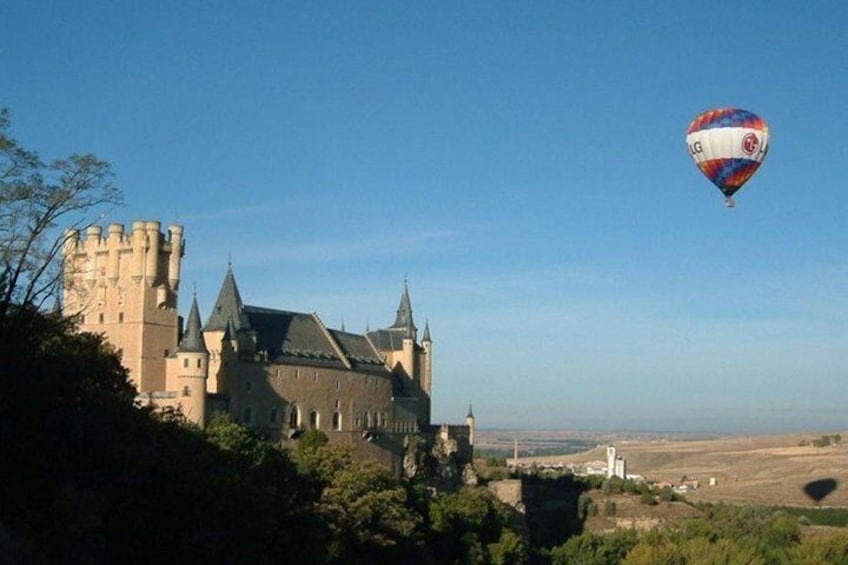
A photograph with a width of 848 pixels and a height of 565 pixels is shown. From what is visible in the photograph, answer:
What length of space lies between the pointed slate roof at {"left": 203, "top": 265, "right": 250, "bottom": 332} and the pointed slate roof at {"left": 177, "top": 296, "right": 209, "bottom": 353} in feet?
10.6

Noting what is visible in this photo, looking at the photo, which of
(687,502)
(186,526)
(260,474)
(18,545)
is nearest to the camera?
(18,545)

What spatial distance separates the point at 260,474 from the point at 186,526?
47.7ft

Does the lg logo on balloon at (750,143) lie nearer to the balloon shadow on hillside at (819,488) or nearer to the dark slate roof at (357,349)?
the dark slate roof at (357,349)

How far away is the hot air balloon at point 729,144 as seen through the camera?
54.2m

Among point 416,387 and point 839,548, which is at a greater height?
point 416,387

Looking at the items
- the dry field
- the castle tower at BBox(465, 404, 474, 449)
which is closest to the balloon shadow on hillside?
the dry field

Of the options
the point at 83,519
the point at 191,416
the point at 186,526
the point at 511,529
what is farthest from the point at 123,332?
the point at 83,519

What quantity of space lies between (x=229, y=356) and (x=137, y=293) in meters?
5.68

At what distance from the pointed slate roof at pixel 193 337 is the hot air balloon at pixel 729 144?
81.2 feet

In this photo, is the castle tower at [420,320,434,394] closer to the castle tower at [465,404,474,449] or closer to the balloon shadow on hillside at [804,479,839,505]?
the castle tower at [465,404,474,449]

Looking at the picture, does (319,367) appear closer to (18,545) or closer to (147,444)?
(147,444)

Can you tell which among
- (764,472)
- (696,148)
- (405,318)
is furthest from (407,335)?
(764,472)

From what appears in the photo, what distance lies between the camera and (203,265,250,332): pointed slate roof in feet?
210

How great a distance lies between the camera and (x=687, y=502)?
9125 centimetres
